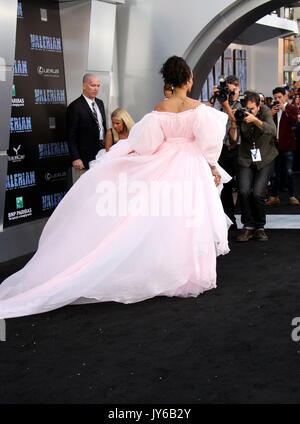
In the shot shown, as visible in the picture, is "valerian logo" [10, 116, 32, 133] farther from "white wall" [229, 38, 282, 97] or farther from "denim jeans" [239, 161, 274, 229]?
"white wall" [229, 38, 282, 97]

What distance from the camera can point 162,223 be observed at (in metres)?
4.91

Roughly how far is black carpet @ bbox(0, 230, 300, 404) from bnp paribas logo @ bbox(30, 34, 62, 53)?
346 cm

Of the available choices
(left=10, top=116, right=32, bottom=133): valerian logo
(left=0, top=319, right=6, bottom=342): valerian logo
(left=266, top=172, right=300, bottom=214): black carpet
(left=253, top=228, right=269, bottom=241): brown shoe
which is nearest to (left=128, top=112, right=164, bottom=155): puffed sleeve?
(left=0, top=319, right=6, bottom=342): valerian logo

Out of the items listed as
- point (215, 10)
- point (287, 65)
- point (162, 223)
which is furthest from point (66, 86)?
point (287, 65)

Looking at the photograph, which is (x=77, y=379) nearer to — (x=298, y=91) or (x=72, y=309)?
(x=72, y=309)

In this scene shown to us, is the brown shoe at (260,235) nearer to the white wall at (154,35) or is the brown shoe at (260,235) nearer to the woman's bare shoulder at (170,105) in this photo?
the woman's bare shoulder at (170,105)

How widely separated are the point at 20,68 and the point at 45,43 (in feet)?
2.05

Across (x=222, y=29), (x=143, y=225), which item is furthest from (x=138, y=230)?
(x=222, y=29)

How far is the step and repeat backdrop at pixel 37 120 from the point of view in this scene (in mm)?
6677

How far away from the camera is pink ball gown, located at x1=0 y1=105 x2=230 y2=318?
185 inches

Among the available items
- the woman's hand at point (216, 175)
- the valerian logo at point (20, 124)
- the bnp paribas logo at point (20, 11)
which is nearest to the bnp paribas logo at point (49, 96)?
the valerian logo at point (20, 124)

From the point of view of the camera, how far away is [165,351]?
3.78 m

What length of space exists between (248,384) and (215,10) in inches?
229

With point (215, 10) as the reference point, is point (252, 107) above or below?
below
